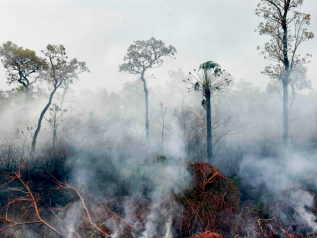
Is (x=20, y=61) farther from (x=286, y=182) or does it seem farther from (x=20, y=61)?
(x=286, y=182)

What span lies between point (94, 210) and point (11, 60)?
986 cm

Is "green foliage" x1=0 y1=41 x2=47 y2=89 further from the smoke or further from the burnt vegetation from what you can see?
the smoke

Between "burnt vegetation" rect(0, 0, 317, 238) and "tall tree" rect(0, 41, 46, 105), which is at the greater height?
"tall tree" rect(0, 41, 46, 105)

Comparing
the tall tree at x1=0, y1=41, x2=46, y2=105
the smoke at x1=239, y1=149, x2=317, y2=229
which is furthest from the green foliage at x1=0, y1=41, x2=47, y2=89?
the smoke at x1=239, y1=149, x2=317, y2=229

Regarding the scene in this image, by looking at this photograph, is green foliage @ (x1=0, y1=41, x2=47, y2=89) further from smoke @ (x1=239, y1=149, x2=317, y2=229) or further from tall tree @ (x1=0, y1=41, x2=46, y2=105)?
smoke @ (x1=239, y1=149, x2=317, y2=229)

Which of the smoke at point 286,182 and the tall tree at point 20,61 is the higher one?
the tall tree at point 20,61

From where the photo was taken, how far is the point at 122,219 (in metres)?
5.71

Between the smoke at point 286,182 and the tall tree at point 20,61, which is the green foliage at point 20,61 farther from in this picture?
the smoke at point 286,182

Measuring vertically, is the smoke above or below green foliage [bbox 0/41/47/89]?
below

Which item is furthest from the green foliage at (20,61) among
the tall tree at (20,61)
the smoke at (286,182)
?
the smoke at (286,182)

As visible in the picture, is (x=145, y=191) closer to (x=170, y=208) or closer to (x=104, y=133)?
(x=170, y=208)

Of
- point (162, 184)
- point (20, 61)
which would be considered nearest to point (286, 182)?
point (162, 184)

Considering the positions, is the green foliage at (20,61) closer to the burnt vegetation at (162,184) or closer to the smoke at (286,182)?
the burnt vegetation at (162,184)

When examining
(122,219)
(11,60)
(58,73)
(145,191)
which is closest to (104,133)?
(58,73)
